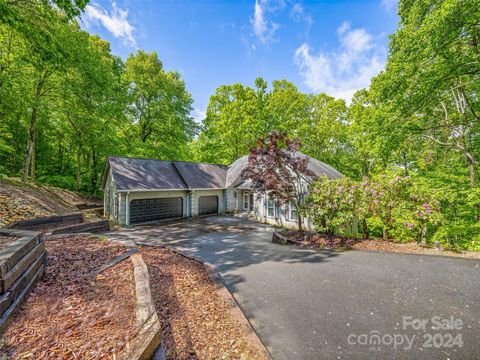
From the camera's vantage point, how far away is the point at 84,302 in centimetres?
322

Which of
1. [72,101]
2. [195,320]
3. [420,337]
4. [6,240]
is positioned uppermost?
[72,101]

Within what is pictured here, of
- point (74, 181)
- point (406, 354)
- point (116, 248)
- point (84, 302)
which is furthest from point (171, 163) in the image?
point (406, 354)

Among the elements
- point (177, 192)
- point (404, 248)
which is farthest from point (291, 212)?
point (177, 192)

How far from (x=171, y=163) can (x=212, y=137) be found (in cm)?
853

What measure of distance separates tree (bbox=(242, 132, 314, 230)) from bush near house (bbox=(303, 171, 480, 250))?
1139 millimetres

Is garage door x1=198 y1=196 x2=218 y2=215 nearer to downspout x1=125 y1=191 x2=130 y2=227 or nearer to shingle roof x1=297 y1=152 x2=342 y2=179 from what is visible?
downspout x1=125 y1=191 x2=130 y2=227

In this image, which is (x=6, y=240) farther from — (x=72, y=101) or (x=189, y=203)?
(x=72, y=101)

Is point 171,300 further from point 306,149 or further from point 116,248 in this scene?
point 306,149

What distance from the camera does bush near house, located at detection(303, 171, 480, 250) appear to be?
7943 millimetres

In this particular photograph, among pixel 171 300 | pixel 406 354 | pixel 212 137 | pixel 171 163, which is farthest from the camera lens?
pixel 212 137

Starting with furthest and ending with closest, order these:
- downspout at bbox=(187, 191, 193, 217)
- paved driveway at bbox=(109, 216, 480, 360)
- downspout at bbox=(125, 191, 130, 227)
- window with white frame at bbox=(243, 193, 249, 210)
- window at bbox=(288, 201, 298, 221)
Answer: window with white frame at bbox=(243, 193, 249, 210), downspout at bbox=(187, 191, 193, 217), window at bbox=(288, 201, 298, 221), downspout at bbox=(125, 191, 130, 227), paved driveway at bbox=(109, 216, 480, 360)

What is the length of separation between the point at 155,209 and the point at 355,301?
14259 millimetres

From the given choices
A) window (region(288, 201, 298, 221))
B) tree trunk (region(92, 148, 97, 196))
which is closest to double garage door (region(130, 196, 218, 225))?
window (region(288, 201, 298, 221))

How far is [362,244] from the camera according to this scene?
8.09m
